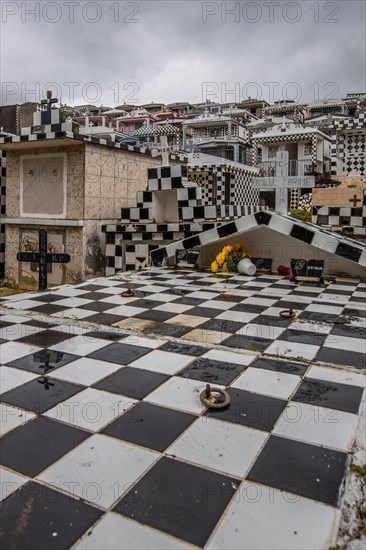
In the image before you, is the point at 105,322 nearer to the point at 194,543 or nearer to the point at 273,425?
the point at 273,425

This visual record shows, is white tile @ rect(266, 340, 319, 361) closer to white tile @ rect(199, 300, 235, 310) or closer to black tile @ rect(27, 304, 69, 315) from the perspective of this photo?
white tile @ rect(199, 300, 235, 310)

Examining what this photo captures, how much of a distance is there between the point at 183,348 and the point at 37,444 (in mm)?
1265

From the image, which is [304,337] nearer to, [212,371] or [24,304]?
[212,371]

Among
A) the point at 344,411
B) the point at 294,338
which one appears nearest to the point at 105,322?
the point at 294,338

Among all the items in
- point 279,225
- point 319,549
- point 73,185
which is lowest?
point 319,549

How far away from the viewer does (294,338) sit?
2.98 metres

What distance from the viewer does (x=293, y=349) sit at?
2.76m

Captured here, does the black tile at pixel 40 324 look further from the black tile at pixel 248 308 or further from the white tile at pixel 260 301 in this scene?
the white tile at pixel 260 301

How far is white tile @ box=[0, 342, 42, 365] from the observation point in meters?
2.51

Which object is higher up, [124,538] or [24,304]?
[24,304]

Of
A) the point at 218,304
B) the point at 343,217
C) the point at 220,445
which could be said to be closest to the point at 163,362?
the point at 220,445

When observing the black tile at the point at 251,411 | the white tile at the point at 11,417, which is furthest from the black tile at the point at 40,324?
the black tile at the point at 251,411

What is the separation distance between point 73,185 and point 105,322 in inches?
192

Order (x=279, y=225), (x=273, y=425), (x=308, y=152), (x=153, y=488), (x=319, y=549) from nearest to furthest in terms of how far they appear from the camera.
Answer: (x=319, y=549)
(x=153, y=488)
(x=273, y=425)
(x=279, y=225)
(x=308, y=152)
